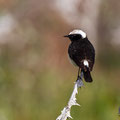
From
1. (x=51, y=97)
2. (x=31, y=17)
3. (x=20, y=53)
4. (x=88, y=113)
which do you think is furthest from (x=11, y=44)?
(x=88, y=113)

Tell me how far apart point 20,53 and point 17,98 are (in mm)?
3385

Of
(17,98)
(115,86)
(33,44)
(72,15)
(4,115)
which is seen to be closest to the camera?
(4,115)

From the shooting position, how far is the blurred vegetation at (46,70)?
7.83m

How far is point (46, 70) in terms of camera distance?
962 cm

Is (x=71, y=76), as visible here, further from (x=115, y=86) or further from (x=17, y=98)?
(x=17, y=98)

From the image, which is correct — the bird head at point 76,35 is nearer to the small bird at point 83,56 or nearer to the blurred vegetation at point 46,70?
the small bird at point 83,56

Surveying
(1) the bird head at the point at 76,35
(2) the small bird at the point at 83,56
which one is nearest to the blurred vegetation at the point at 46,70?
(1) the bird head at the point at 76,35

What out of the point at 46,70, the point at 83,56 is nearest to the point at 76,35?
the point at 83,56

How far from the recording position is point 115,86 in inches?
362

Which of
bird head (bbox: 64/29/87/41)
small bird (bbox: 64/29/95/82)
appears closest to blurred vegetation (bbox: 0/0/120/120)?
bird head (bbox: 64/29/87/41)

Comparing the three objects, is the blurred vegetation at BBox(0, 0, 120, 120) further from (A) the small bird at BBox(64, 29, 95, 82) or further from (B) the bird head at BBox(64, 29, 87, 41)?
(A) the small bird at BBox(64, 29, 95, 82)

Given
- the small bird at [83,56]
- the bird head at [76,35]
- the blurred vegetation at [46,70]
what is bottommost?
the small bird at [83,56]

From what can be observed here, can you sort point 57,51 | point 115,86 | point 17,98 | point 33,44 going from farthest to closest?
point 57,51 < point 33,44 < point 115,86 < point 17,98

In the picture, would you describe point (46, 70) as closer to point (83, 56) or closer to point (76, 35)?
point (76, 35)
